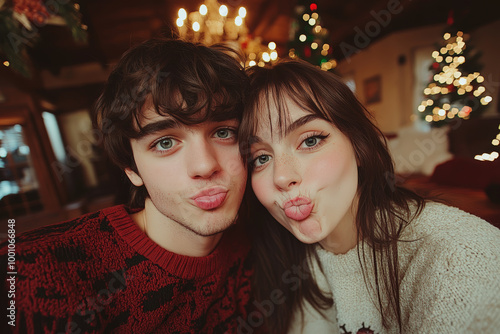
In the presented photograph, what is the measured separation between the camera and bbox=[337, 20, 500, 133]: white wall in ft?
18.8

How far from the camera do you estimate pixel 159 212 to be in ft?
3.51

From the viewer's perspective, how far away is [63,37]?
367 centimetres

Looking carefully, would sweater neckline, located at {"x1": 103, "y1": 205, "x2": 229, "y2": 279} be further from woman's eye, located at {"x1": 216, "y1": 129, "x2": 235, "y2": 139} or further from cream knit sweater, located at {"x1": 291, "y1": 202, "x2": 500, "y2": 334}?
cream knit sweater, located at {"x1": 291, "y1": 202, "x2": 500, "y2": 334}

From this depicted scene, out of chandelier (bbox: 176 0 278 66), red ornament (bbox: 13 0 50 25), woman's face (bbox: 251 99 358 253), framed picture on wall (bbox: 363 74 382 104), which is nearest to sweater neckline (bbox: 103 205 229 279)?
woman's face (bbox: 251 99 358 253)

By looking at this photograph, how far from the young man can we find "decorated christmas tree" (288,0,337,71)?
113 inches

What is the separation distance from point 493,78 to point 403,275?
6.97 metres

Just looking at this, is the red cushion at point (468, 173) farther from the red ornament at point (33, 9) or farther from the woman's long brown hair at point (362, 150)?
the red ornament at point (33, 9)

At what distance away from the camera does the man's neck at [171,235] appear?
1057 mm

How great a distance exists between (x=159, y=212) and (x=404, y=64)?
806 cm

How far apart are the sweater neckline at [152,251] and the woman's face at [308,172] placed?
1.52ft

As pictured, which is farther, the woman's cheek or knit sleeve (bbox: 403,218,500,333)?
the woman's cheek

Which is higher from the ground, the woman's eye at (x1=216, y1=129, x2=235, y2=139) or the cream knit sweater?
the woman's eye at (x1=216, y1=129, x2=235, y2=139)

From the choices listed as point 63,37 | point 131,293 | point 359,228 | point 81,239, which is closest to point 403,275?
point 359,228

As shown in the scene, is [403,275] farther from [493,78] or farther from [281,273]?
[493,78]
